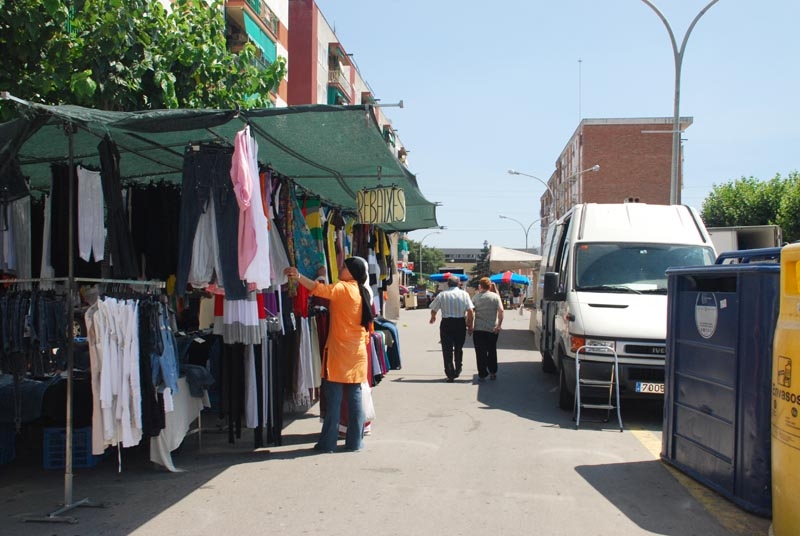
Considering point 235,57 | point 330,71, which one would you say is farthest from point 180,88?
point 330,71

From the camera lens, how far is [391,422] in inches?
351

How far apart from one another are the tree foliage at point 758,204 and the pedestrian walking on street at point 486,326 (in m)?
28.9

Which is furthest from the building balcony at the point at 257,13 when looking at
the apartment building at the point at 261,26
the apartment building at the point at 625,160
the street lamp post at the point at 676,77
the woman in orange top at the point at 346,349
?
the apartment building at the point at 625,160

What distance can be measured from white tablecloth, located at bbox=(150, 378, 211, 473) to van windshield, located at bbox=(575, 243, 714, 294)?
18.4 feet

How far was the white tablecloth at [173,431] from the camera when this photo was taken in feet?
21.3

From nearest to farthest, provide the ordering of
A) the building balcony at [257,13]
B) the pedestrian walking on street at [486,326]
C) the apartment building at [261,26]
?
the pedestrian walking on street at [486,326], the building balcony at [257,13], the apartment building at [261,26]

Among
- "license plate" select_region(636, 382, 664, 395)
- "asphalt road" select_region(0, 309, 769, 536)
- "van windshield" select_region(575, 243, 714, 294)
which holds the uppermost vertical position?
"van windshield" select_region(575, 243, 714, 294)

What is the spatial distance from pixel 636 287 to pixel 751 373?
464 centimetres

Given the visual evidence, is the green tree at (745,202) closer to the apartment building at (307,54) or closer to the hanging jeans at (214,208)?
the apartment building at (307,54)

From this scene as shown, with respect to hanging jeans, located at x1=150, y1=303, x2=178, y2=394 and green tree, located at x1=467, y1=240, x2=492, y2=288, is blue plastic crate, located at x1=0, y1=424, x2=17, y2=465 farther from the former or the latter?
green tree, located at x1=467, y1=240, x2=492, y2=288

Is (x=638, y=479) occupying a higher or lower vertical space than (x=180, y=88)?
lower

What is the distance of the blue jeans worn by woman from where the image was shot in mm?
7267

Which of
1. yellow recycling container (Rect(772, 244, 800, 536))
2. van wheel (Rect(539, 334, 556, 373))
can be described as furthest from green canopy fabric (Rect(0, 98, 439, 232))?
van wheel (Rect(539, 334, 556, 373))

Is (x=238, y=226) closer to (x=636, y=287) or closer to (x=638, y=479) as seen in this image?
(x=638, y=479)
